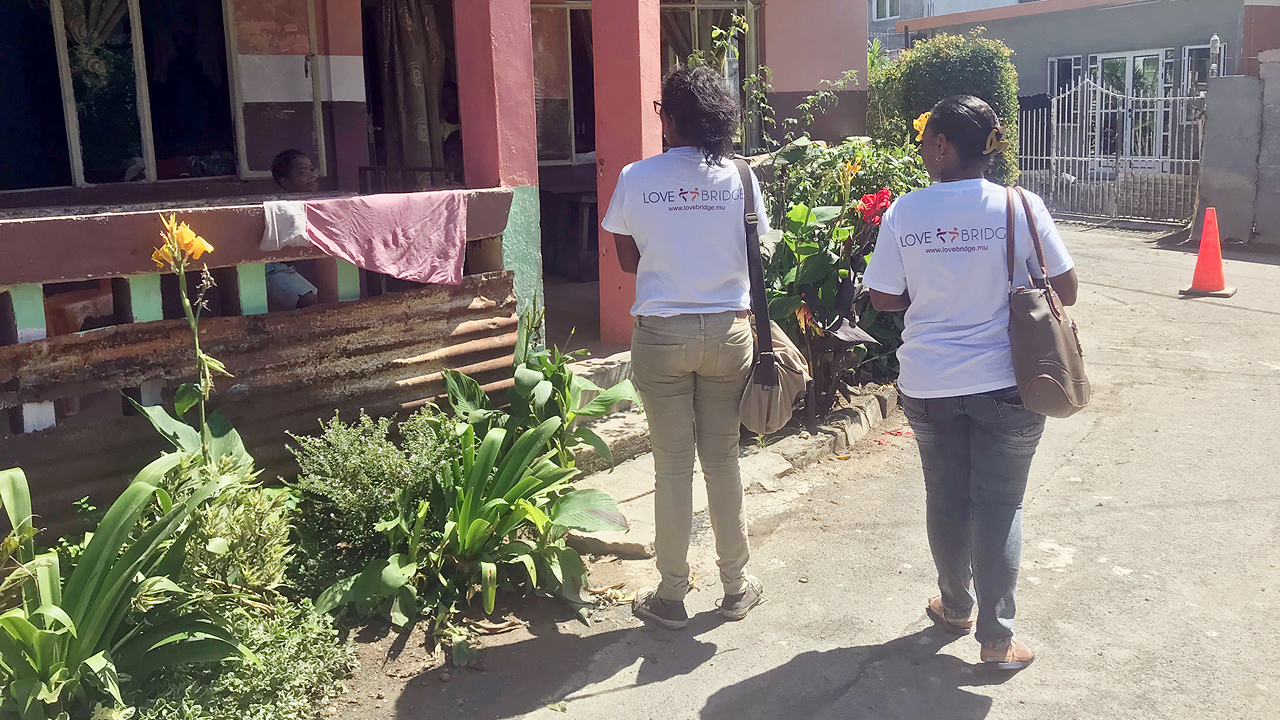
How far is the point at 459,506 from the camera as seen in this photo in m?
3.80

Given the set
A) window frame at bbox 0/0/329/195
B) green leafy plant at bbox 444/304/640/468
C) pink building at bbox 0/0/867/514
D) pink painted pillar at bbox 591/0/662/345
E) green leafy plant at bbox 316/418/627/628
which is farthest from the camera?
window frame at bbox 0/0/329/195

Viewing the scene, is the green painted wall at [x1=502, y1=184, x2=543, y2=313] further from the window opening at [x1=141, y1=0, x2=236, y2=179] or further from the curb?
the window opening at [x1=141, y1=0, x2=236, y2=179]

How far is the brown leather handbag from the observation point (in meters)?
3.02

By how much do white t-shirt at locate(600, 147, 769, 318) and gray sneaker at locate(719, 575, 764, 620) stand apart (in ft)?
3.61

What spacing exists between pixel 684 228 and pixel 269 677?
192 cm

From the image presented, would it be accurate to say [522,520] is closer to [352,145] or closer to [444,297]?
[444,297]

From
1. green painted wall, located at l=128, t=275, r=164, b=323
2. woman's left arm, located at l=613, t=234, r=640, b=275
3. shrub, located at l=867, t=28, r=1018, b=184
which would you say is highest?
shrub, located at l=867, t=28, r=1018, b=184

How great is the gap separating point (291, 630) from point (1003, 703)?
2.27m

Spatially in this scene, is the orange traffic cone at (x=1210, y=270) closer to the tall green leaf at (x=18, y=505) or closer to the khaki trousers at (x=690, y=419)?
the khaki trousers at (x=690, y=419)

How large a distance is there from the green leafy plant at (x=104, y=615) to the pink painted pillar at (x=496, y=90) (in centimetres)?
237

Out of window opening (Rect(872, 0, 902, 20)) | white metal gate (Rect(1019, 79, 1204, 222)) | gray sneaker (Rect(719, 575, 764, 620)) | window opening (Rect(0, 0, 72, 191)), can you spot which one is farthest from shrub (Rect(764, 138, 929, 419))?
window opening (Rect(872, 0, 902, 20))

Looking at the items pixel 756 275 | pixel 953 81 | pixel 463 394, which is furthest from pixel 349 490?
pixel 953 81

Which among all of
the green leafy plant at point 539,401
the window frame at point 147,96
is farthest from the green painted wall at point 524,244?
the window frame at point 147,96

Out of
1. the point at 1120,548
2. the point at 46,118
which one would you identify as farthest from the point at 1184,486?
the point at 46,118
